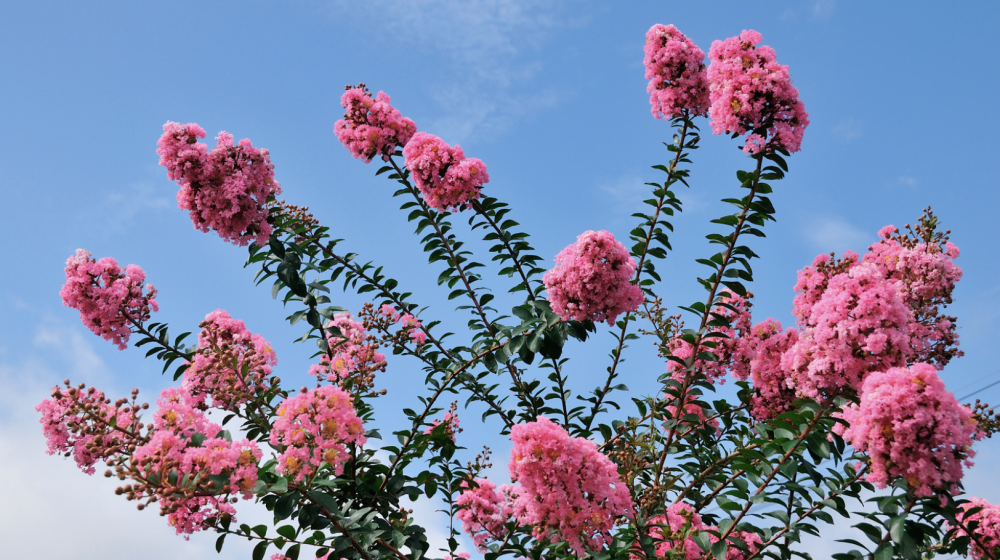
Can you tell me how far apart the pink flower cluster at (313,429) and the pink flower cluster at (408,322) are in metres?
2.02

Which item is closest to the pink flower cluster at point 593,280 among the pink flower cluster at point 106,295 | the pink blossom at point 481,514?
the pink blossom at point 481,514

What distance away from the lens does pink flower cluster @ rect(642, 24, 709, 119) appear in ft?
16.5

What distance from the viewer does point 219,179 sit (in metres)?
4.94

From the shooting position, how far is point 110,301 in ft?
17.1

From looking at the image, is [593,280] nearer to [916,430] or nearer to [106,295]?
[916,430]

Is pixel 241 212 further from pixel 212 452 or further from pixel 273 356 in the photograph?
pixel 212 452

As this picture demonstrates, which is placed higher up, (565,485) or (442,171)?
(442,171)

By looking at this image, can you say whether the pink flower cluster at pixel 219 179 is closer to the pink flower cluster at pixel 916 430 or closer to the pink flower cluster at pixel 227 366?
the pink flower cluster at pixel 227 366

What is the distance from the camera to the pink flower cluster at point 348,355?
462cm

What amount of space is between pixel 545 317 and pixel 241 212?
7.88ft

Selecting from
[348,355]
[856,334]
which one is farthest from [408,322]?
[856,334]

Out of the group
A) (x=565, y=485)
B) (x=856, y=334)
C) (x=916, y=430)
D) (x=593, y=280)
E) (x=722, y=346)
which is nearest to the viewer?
(x=916, y=430)

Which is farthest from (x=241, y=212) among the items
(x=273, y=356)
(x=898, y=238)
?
(x=898, y=238)

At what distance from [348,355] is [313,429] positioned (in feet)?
4.72
